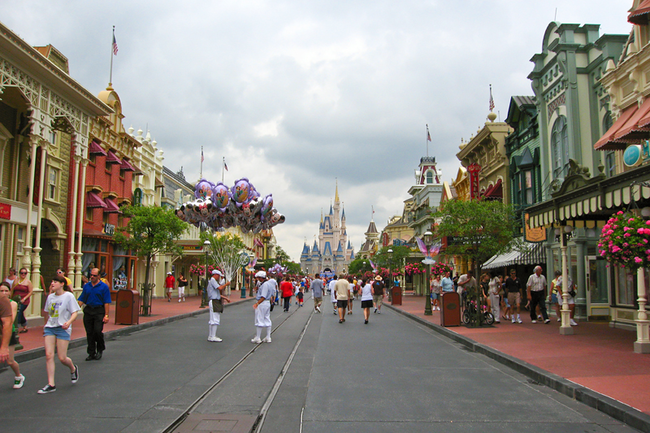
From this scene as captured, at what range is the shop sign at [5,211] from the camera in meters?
15.9

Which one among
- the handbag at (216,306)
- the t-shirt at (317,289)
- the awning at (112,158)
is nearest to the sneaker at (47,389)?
the handbag at (216,306)

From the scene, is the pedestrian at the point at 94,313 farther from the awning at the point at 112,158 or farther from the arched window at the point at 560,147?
the awning at the point at 112,158

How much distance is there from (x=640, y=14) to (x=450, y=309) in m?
9.73

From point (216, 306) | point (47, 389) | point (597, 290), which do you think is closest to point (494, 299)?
point (597, 290)

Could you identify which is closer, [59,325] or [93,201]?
[59,325]

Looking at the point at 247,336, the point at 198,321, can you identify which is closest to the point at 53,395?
the point at 247,336

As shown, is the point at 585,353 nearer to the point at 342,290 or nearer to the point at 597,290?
the point at 597,290

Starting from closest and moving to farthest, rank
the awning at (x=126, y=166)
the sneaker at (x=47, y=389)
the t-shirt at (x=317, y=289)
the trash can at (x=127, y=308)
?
1. the sneaker at (x=47, y=389)
2. the trash can at (x=127, y=308)
3. the t-shirt at (x=317, y=289)
4. the awning at (x=126, y=166)

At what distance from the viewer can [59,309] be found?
7.70 metres

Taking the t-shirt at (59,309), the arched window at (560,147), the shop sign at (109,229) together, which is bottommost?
the t-shirt at (59,309)

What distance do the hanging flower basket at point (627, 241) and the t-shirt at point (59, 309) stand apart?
9537 mm

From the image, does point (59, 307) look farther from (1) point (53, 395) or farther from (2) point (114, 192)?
(2) point (114, 192)

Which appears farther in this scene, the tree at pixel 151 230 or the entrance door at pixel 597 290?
the tree at pixel 151 230

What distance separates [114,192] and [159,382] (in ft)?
77.1
